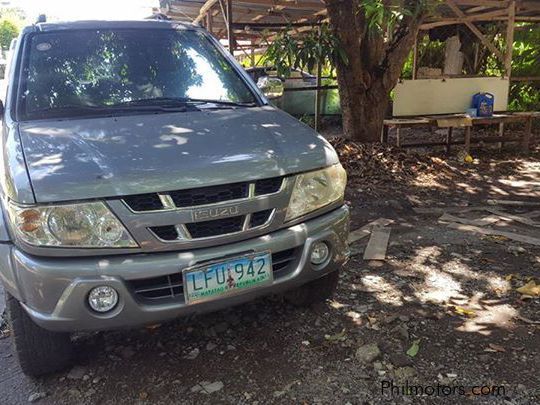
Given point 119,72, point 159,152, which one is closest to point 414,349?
point 159,152

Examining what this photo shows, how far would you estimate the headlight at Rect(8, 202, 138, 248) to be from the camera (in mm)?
2123

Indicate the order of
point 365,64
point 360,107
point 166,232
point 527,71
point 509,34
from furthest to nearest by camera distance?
point 527,71, point 509,34, point 360,107, point 365,64, point 166,232

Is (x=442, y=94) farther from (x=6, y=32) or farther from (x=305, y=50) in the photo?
(x=6, y=32)

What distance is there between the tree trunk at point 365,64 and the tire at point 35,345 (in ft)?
17.2

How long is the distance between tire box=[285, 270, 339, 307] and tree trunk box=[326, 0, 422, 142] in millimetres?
4218

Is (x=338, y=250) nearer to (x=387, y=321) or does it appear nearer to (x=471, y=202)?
(x=387, y=321)

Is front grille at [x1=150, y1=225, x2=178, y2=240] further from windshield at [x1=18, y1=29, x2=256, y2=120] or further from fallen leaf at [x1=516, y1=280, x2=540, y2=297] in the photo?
fallen leaf at [x1=516, y1=280, x2=540, y2=297]

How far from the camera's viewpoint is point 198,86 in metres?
3.38

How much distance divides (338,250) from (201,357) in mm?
960

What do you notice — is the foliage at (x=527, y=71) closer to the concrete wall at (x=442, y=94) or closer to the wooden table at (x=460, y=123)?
the concrete wall at (x=442, y=94)

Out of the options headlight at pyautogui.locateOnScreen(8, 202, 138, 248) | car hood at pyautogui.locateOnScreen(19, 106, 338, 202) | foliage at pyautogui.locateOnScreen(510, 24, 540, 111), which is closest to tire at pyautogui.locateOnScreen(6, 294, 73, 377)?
headlight at pyautogui.locateOnScreen(8, 202, 138, 248)

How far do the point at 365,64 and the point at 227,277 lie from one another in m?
5.35

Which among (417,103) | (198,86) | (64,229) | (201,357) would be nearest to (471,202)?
(417,103)

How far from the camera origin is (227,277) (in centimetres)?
238
